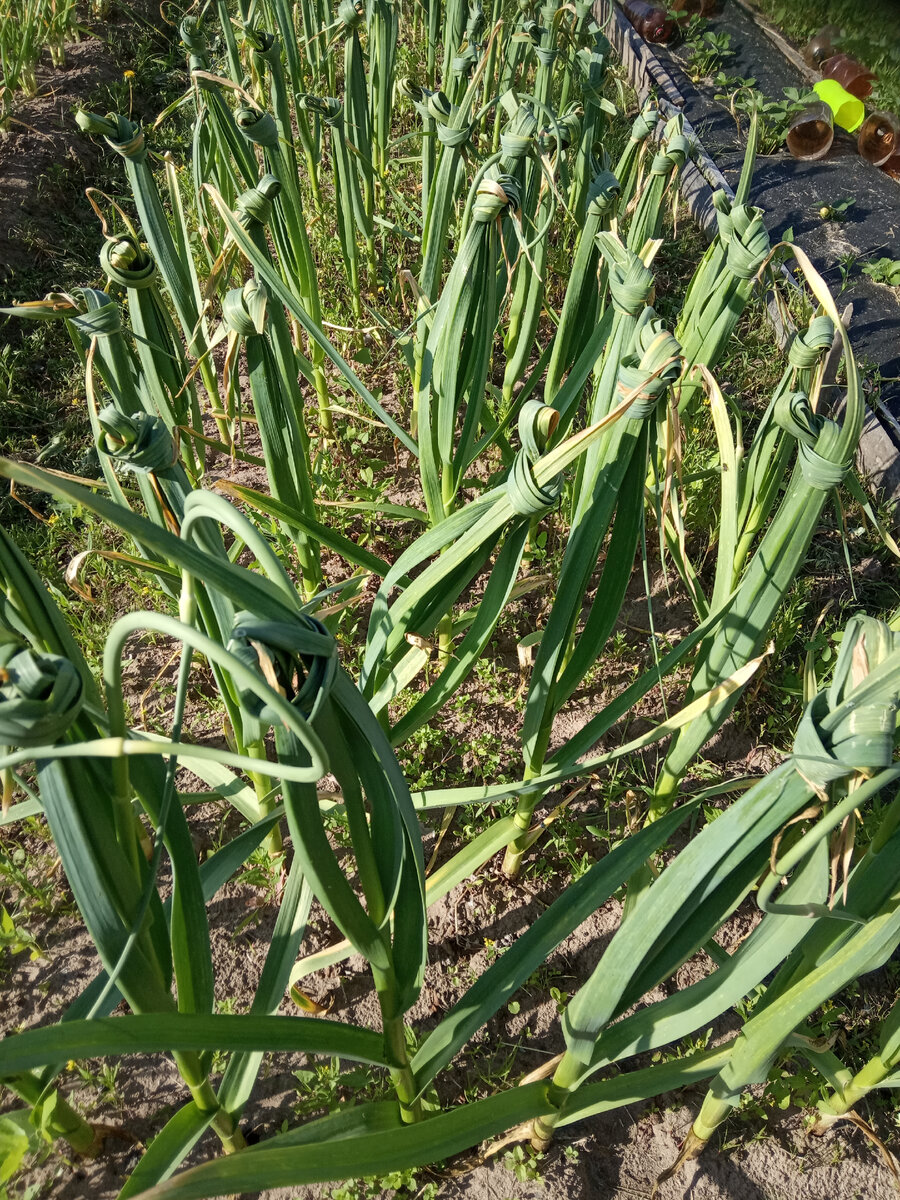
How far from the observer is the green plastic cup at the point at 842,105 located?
3.72m

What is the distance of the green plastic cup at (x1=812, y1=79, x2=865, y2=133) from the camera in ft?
12.2

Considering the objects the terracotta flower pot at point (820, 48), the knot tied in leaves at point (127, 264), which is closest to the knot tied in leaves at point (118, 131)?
the knot tied in leaves at point (127, 264)

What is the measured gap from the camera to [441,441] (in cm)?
147

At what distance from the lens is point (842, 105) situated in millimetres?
3730

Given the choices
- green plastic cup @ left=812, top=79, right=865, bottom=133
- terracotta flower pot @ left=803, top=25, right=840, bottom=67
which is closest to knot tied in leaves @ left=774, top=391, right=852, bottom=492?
green plastic cup @ left=812, top=79, right=865, bottom=133

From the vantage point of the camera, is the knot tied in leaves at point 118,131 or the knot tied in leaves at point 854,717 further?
the knot tied in leaves at point 118,131

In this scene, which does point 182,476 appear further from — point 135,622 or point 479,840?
point 479,840

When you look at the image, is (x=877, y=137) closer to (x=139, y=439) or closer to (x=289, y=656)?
(x=139, y=439)

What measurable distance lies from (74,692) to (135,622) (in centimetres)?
9

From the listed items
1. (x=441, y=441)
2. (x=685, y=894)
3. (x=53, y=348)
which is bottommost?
(x=685, y=894)

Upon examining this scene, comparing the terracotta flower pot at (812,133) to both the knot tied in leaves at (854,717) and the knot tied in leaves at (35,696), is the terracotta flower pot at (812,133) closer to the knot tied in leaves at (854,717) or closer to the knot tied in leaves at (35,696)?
the knot tied in leaves at (854,717)

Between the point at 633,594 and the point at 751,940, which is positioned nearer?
the point at 751,940

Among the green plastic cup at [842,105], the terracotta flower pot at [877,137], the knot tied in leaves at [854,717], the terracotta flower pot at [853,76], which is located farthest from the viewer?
the terracotta flower pot at [853,76]

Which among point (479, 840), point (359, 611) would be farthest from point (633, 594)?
point (479, 840)
